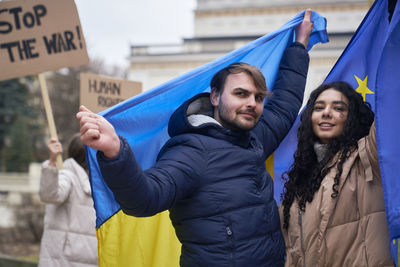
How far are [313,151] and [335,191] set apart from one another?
43 cm

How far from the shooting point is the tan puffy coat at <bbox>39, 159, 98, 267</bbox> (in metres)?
3.71

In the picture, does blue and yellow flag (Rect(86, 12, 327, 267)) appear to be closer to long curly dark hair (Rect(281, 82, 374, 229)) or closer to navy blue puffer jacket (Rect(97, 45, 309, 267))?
navy blue puffer jacket (Rect(97, 45, 309, 267))

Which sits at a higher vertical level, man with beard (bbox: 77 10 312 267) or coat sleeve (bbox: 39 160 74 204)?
man with beard (bbox: 77 10 312 267)

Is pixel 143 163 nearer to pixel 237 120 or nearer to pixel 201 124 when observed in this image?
pixel 201 124

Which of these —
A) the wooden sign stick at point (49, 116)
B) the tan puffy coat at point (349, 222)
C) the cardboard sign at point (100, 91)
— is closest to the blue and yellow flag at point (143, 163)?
the tan puffy coat at point (349, 222)

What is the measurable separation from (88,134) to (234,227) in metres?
0.92

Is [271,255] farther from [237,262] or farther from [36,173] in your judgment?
[36,173]

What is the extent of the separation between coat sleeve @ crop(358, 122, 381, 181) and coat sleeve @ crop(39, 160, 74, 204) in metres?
2.44

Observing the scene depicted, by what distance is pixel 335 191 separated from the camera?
2.45 metres

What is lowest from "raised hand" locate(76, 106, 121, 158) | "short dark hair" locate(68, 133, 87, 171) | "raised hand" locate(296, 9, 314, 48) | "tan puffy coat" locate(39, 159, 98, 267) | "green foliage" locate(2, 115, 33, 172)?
"green foliage" locate(2, 115, 33, 172)


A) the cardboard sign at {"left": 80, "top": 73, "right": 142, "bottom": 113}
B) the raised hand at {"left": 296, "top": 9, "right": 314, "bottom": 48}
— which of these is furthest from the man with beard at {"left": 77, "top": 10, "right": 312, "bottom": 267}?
the cardboard sign at {"left": 80, "top": 73, "right": 142, "bottom": 113}

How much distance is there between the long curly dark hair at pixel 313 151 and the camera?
2.60 metres

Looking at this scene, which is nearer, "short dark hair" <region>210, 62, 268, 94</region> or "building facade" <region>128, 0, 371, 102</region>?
"short dark hair" <region>210, 62, 268, 94</region>

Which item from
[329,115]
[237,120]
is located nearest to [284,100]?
[329,115]
